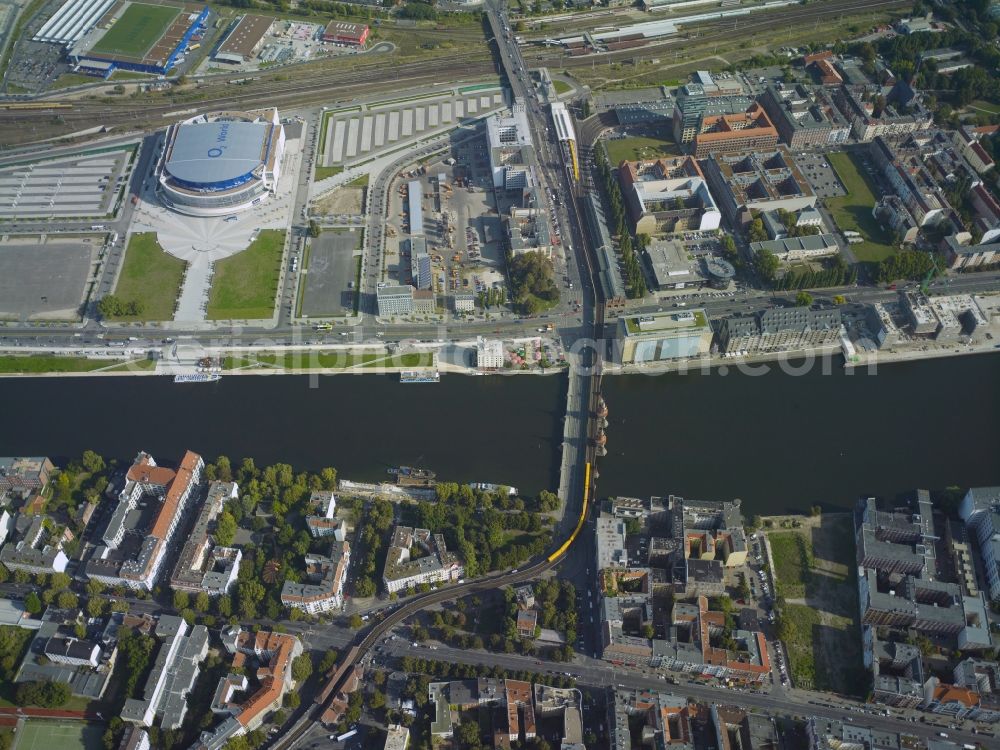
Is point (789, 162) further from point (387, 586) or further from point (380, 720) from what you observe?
point (380, 720)

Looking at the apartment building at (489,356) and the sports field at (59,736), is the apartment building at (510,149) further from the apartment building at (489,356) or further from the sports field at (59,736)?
the sports field at (59,736)

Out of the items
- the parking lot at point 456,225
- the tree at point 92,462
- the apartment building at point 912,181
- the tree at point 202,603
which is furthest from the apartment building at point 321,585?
the apartment building at point 912,181

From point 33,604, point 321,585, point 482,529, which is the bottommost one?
point 33,604

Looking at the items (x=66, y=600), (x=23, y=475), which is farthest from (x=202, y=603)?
(x=23, y=475)

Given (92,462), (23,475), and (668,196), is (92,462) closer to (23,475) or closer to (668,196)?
(23,475)

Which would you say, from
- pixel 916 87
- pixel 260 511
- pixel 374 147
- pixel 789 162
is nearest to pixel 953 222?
pixel 789 162

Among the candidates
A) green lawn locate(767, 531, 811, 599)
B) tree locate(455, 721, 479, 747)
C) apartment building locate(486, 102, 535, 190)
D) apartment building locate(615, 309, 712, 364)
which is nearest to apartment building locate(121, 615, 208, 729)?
tree locate(455, 721, 479, 747)

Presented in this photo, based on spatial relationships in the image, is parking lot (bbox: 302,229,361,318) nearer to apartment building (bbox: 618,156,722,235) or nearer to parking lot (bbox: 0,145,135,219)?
parking lot (bbox: 0,145,135,219)
